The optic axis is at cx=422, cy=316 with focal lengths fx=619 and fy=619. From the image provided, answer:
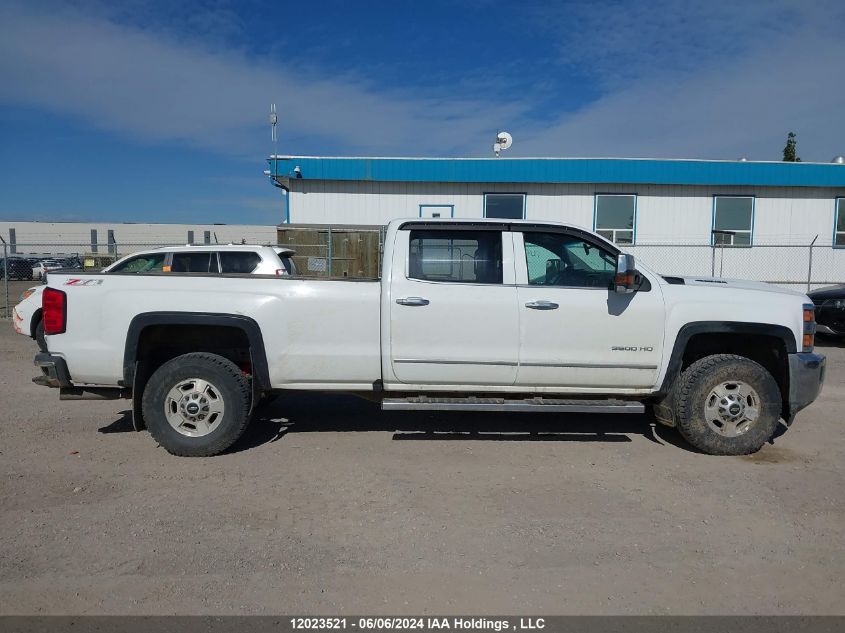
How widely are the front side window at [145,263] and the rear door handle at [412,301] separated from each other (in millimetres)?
6005

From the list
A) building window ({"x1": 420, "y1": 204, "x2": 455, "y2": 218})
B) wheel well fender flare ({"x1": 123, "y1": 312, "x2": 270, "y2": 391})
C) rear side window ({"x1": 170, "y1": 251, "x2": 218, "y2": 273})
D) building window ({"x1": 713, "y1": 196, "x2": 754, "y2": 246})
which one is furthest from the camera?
building window ({"x1": 713, "y1": 196, "x2": 754, "y2": 246})

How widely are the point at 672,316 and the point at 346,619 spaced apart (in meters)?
3.57

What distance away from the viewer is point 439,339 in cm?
508

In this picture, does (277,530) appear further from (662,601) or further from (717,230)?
(717,230)

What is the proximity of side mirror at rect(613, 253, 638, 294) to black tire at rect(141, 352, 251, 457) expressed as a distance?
3.15 m

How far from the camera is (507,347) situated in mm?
5102

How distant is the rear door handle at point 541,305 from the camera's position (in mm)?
5062

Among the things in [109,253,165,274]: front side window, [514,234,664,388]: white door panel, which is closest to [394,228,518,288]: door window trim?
[514,234,664,388]: white door panel

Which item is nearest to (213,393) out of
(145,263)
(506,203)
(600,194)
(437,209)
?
(145,263)

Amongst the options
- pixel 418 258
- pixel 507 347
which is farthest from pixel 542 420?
pixel 418 258

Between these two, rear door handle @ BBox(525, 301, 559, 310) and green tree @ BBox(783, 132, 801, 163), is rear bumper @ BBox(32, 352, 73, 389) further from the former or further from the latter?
green tree @ BBox(783, 132, 801, 163)

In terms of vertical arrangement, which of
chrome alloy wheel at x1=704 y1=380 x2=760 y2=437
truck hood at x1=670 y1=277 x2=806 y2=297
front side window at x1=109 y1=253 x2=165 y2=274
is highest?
front side window at x1=109 y1=253 x2=165 y2=274

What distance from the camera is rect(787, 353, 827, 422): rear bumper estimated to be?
16.9 feet

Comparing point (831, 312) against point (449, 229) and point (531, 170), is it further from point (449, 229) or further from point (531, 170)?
point (449, 229)
